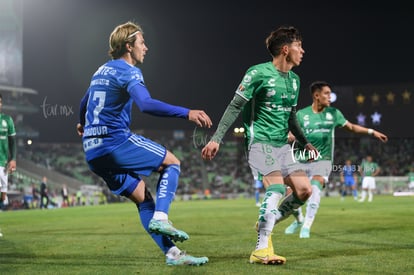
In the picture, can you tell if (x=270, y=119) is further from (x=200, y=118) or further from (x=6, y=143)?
(x=6, y=143)

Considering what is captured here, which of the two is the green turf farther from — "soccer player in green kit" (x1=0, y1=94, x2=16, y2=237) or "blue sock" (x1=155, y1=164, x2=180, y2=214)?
"soccer player in green kit" (x1=0, y1=94, x2=16, y2=237)

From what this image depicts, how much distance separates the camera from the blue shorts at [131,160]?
5.74 metres

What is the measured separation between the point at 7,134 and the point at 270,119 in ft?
26.4

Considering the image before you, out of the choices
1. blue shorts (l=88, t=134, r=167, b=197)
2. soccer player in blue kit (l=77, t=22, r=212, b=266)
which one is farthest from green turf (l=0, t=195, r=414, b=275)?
blue shorts (l=88, t=134, r=167, b=197)

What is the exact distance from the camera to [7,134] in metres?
12.8

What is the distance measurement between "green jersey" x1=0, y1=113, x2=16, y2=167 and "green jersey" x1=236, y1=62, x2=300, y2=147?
7.62m

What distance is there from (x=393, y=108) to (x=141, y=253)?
46.5 meters

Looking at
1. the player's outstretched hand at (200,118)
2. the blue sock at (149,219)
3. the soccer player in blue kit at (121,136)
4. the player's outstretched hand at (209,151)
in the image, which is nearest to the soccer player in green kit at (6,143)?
the blue sock at (149,219)

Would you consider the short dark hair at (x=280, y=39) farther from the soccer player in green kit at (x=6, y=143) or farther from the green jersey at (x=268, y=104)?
the soccer player in green kit at (x=6, y=143)

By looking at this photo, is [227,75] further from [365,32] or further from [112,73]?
[112,73]

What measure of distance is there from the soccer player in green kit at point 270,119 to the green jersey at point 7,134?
7.58 metres

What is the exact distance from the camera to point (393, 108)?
166 feet

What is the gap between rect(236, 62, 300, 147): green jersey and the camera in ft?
21.6

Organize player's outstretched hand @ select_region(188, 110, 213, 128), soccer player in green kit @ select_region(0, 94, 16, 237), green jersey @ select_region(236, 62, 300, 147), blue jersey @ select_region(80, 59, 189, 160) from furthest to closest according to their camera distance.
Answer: soccer player in green kit @ select_region(0, 94, 16, 237)
green jersey @ select_region(236, 62, 300, 147)
blue jersey @ select_region(80, 59, 189, 160)
player's outstretched hand @ select_region(188, 110, 213, 128)
